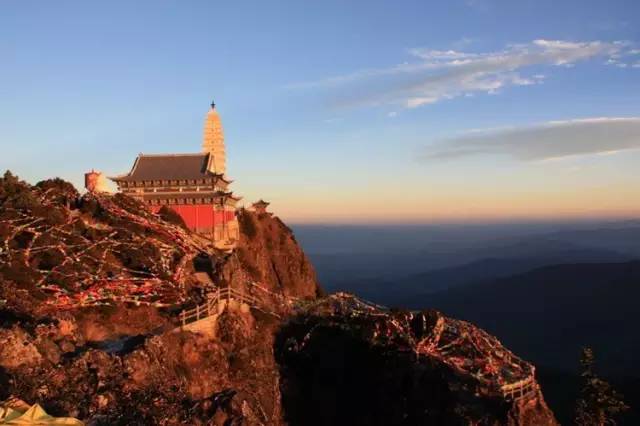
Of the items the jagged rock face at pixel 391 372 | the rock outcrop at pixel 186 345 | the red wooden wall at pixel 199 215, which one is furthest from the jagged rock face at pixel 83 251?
the jagged rock face at pixel 391 372

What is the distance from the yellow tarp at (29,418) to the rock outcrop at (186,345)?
2593mm

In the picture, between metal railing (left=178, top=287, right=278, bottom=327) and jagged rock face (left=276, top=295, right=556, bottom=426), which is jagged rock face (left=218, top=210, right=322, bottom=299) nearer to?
metal railing (left=178, top=287, right=278, bottom=327)

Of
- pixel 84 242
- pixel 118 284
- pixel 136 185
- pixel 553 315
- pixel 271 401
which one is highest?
pixel 136 185

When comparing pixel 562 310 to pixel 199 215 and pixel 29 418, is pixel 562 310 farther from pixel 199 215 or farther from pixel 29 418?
pixel 29 418

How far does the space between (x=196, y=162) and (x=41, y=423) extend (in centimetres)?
3076

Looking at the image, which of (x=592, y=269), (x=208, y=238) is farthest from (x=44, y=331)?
(x=592, y=269)

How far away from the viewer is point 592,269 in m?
154

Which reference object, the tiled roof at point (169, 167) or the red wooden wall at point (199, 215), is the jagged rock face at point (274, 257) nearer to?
the red wooden wall at point (199, 215)

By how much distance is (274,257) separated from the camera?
149 feet

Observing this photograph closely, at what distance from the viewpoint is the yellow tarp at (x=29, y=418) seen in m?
10.3

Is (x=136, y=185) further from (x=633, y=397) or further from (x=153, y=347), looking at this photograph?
(x=633, y=397)

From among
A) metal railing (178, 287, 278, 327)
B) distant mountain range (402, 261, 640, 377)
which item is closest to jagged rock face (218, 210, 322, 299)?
metal railing (178, 287, 278, 327)

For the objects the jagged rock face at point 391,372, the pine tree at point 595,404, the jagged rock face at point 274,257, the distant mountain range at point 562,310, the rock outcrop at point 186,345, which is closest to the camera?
the rock outcrop at point 186,345

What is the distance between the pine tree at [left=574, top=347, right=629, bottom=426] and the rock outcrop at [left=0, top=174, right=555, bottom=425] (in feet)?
8.50
